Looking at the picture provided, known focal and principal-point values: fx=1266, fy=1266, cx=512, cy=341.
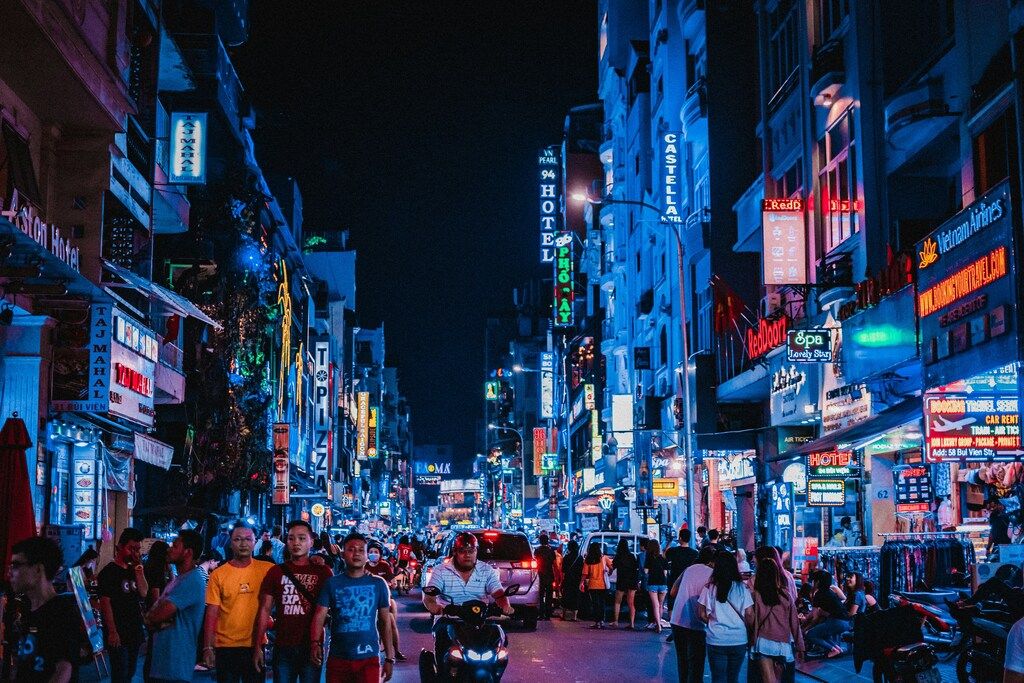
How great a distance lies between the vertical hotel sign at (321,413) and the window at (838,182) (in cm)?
5231

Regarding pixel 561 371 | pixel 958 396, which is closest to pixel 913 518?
pixel 958 396

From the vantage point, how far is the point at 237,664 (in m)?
10.5

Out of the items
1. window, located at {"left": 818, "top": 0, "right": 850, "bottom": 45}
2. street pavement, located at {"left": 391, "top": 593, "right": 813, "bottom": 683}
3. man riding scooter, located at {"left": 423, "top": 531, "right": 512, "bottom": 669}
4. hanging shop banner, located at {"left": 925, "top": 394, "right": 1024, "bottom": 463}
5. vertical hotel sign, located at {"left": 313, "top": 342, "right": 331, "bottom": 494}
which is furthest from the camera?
vertical hotel sign, located at {"left": 313, "top": 342, "right": 331, "bottom": 494}

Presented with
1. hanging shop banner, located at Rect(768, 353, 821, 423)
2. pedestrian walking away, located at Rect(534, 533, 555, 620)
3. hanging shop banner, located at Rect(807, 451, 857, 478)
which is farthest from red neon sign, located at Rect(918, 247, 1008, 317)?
pedestrian walking away, located at Rect(534, 533, 555, 620)

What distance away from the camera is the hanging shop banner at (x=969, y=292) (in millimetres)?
16734

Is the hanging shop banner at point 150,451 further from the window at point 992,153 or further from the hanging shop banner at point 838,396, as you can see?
the window at point 992,153

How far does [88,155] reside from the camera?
75.2 feet

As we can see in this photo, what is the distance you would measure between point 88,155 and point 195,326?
14.9m

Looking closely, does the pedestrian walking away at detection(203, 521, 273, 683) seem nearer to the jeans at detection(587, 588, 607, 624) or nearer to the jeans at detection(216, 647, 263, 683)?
the jeans at detection(216, 647, 263, 683)

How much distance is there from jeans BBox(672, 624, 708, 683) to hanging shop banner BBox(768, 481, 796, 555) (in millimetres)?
17957

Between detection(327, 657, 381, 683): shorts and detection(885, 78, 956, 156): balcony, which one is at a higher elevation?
detection(885, 78, 956, 156): balcony

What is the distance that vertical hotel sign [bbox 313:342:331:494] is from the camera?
79.8 meters

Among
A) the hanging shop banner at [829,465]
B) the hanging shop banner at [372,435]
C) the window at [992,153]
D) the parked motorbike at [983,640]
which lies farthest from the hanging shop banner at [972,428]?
the hanging shop banner at [372,435]

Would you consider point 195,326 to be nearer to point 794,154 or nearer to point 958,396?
point 794,154
